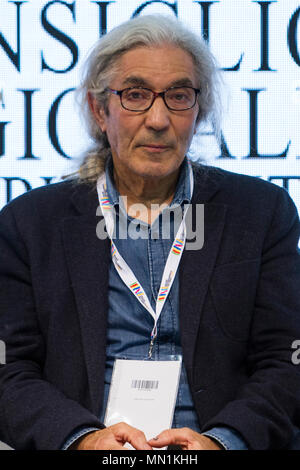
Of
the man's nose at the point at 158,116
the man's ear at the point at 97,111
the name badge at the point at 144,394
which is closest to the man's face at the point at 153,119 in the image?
the man's nose at the point at 158,116

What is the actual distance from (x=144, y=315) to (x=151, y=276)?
134 mm

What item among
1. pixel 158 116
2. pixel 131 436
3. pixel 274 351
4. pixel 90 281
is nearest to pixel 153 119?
pixel 158 116

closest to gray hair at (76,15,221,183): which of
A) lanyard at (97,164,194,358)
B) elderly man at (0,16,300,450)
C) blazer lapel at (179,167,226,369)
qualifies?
elderly man at (0,16,300,450)

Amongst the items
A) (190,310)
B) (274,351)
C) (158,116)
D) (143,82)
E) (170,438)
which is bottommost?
(170,438)

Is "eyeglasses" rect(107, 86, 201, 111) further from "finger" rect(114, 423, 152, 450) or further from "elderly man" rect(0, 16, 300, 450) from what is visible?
"finger" rect(114, 423, 152, 450)

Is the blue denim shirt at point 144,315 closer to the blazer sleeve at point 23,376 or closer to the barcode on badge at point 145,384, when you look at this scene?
the barcode on badge at point 145,384

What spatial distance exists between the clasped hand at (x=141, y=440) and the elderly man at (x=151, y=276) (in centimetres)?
13

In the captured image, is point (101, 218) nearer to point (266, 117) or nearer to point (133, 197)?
point (133, 197)

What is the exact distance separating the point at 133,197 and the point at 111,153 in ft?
0.80

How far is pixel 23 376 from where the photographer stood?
2.02 m

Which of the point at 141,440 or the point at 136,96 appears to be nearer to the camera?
the point at 141,440

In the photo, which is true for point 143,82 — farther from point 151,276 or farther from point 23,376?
point 23,376

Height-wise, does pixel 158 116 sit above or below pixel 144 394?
above
